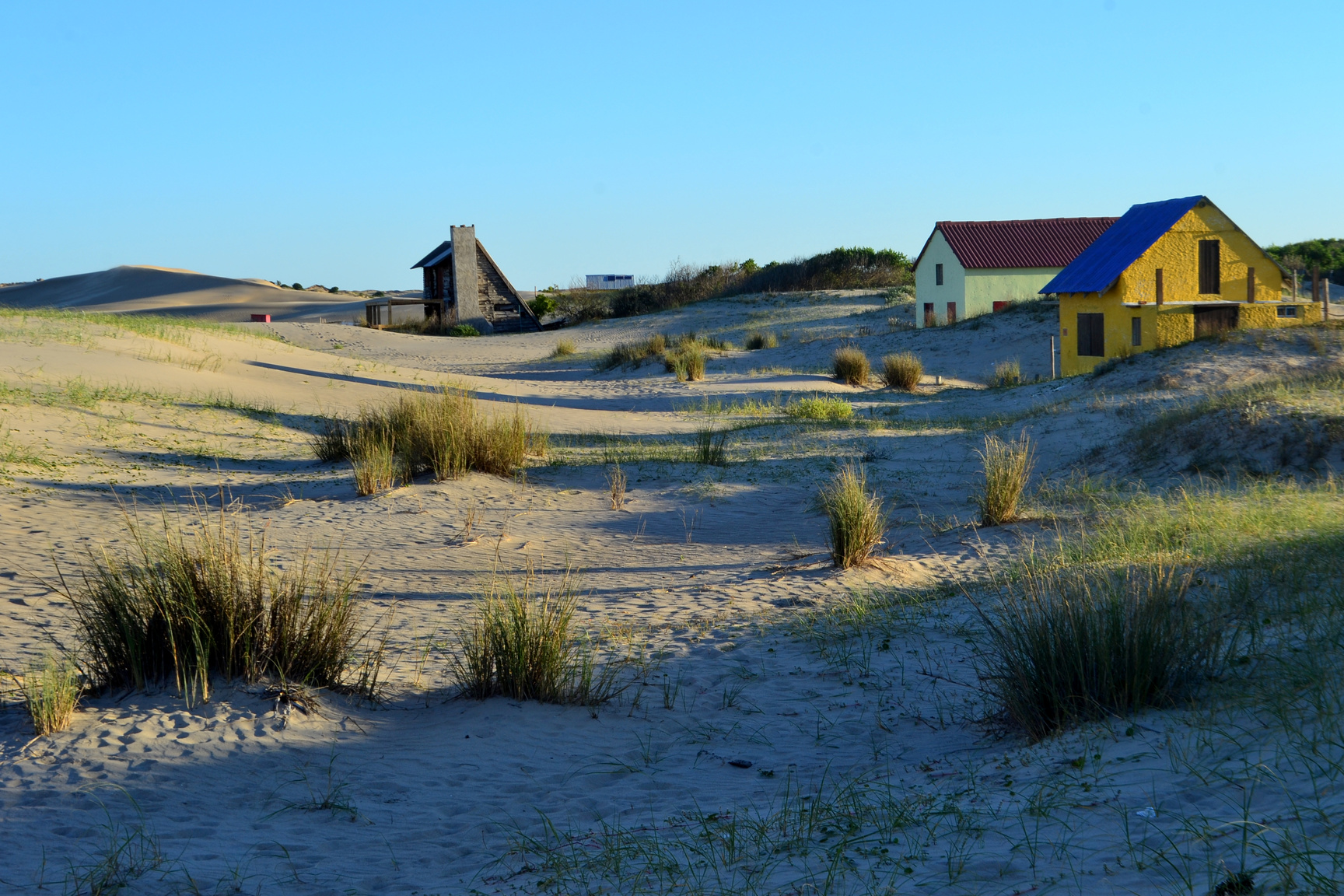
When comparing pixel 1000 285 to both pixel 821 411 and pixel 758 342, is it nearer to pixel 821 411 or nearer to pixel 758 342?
pixel 758 342

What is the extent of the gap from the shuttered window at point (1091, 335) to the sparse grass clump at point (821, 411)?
9220 mm

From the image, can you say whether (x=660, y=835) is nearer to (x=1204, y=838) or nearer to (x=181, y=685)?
(x=1204, y=838)

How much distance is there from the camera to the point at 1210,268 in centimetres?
2505

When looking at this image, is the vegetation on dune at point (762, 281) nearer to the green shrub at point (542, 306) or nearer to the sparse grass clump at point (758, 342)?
the green shrub at point (542, 306)

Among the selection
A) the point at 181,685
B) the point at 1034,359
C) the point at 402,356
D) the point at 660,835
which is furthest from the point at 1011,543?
the point at 402,356

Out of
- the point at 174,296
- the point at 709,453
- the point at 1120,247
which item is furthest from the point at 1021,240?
the point at 174,296

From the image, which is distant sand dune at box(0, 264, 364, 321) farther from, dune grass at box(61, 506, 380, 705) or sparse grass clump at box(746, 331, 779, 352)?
dune grass at box(61, 506, 380, 705)

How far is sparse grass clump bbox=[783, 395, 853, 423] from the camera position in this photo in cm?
1847

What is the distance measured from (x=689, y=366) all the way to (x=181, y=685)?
860 inches

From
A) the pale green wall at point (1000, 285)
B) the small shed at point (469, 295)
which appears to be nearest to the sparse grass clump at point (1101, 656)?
the pale green wall at point (1000, 285)

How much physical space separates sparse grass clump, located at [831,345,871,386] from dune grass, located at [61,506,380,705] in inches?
847

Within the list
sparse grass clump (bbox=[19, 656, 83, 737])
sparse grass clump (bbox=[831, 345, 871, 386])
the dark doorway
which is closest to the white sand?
sparse grass clump (bbox=[19, 656, 83, 737])

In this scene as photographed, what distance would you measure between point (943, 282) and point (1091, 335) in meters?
15.4

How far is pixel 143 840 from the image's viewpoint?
3.54 metres
